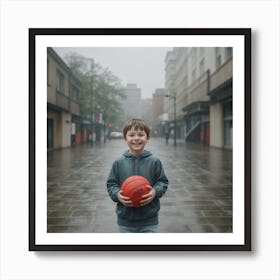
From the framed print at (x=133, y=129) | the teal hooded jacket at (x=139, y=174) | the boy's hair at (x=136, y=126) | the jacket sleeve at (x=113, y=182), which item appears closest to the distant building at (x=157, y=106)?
the framed print at (x=133, y=129)

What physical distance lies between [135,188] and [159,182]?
24 cm

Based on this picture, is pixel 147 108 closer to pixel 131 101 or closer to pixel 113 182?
pixel 131 101

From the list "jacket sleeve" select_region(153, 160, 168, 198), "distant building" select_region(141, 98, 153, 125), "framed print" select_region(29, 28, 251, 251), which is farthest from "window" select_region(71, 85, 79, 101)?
"jacket sleeve" select_region(153, 160, 168, 198)

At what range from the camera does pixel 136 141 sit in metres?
2.78

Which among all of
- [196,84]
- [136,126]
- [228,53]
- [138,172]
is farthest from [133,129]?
[196,84]

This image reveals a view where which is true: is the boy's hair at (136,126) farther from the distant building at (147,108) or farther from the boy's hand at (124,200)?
the boy's hand at (124,200)

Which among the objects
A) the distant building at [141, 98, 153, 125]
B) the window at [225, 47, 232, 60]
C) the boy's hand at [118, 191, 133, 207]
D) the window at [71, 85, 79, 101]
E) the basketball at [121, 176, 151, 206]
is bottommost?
the boy's hand at [118, 191, 133, 207]

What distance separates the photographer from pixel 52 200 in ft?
11.1

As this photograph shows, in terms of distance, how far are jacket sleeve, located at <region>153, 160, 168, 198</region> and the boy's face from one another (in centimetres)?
20

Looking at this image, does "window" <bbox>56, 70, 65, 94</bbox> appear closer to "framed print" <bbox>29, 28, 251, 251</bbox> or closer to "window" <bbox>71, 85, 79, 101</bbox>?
"framed print" <bbox>29, 28, 251, 251</bbox>

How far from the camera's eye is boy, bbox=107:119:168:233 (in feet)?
8.85
